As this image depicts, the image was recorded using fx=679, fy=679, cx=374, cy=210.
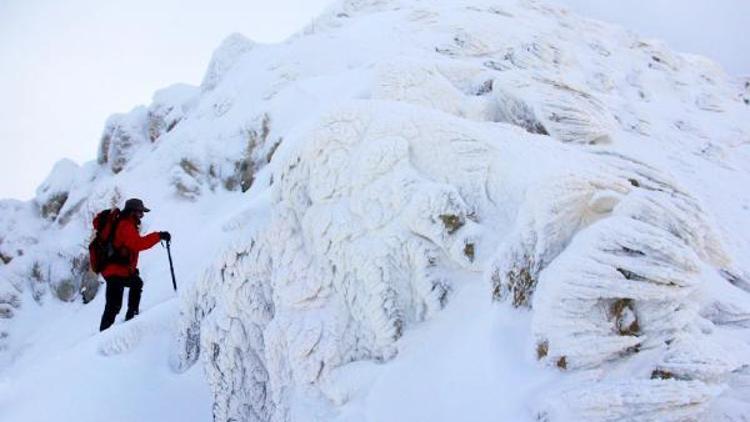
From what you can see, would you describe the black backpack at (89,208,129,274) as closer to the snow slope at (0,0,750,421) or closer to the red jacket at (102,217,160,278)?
the red jacket at (102,217,160,278)

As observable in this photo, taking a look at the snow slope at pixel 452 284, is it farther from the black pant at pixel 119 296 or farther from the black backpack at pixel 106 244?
the black backpack at pixel 106 244

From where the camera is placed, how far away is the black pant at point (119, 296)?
11438 mm

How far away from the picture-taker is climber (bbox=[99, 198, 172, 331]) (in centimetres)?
A: 1123

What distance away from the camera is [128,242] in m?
11.2

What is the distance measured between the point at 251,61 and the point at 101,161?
7818mm

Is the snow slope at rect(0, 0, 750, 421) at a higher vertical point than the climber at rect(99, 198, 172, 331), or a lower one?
higher

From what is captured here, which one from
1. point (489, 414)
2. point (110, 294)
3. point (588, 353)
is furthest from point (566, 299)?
point (110, 294)

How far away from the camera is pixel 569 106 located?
474 inches

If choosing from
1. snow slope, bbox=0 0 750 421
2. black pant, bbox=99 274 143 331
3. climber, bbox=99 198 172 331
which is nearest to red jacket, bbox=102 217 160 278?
climber, bbox=99 198 172 331

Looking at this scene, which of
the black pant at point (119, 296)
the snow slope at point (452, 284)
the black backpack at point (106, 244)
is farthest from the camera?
the black pant at point (119, 296)

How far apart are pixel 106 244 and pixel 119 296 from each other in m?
1.02

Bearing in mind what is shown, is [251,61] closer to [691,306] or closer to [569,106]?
[569,106]

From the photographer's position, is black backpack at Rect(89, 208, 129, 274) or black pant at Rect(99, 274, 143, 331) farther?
black pant at Rect(99, 274, 143, 331)

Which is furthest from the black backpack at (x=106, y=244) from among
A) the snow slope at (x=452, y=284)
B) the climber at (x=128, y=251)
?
the snow slope at (x=452, y=284)
